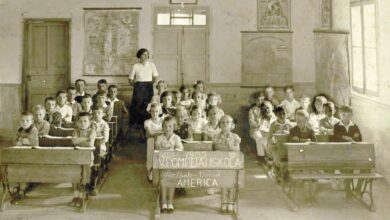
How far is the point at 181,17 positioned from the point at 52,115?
464 cm

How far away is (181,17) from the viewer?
12594 mm

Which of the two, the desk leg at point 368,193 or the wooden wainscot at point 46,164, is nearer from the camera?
the wooden wainscot at point 46,164

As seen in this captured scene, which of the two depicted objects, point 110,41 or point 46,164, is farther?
point 110,41

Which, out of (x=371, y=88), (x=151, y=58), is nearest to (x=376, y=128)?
(x=371, y=88)

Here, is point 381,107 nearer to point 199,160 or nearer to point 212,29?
point 199,160

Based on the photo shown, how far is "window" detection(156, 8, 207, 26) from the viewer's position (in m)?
12.6

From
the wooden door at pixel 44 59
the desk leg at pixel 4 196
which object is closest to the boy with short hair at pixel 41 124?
the desk leg at pixel 4 196

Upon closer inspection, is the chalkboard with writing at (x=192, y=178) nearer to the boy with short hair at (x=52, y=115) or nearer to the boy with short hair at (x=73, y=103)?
the boy with short hair at (x=52, y=115)

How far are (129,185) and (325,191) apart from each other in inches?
121

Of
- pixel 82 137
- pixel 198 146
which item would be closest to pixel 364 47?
pixel 198 146

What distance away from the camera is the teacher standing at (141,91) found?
1157 centimetres

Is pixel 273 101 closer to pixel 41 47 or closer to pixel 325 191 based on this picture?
pixel 325 191

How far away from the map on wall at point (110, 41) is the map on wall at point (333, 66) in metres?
4.46

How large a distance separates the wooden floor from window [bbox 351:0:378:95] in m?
2.18
